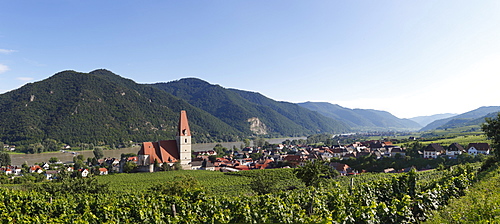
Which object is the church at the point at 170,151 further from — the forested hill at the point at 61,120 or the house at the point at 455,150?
the forested hill at the point at 61,120

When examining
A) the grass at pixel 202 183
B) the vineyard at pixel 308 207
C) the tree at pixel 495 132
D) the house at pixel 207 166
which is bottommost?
the house at pixel 207 166

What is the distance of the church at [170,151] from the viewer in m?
65.8

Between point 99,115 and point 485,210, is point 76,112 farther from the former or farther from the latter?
point 485,210

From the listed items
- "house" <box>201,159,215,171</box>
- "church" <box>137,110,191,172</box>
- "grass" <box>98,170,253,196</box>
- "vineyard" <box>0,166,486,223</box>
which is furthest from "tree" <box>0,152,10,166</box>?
"vineyard" <box>0,166,486,223</box>

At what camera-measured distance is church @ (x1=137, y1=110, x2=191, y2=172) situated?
6580cm

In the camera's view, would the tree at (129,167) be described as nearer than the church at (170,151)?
Yes

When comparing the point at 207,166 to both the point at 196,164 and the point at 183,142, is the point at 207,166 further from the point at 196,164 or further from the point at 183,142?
the point at 183,142

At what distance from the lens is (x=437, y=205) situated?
959 cm

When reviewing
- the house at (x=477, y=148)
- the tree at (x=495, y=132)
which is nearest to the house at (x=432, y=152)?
the house at (x=477, y=148)

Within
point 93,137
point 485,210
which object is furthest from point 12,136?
point 485,210

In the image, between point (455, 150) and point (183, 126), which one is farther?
point (183, 126)

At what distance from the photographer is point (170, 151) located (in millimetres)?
69125

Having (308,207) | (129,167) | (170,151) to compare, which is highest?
(308,207)

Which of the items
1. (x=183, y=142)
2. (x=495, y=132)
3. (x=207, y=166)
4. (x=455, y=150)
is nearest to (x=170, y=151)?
(x=183, y=142)
